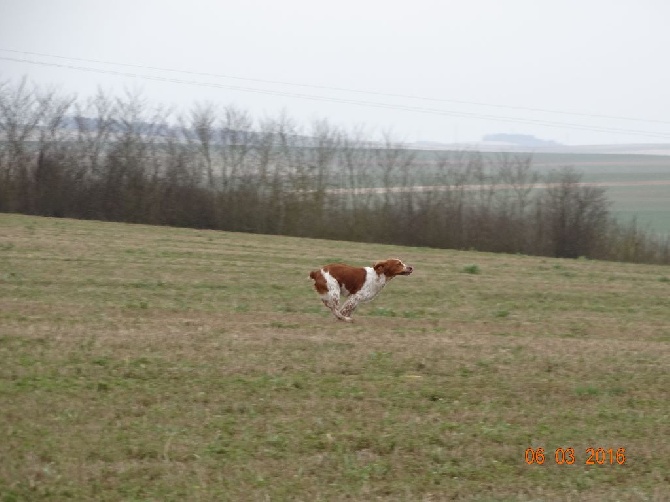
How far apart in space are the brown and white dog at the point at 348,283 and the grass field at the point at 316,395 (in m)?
0.29

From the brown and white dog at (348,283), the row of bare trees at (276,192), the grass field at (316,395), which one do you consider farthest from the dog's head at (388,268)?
the row of bare trees at (276,192)

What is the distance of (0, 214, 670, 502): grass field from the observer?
734 cm

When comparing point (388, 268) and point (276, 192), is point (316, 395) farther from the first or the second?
point (276, 192)

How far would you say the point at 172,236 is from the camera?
3475 cm

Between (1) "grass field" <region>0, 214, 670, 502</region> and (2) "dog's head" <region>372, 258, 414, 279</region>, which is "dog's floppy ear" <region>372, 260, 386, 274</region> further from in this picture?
(1) "grass field" <region>0, 214, 670, 502</region>

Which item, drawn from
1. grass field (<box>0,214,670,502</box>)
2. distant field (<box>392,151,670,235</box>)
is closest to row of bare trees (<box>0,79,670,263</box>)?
distant field (<box>392,151,670,235</box>)

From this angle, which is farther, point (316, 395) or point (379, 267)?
point (379, 267)

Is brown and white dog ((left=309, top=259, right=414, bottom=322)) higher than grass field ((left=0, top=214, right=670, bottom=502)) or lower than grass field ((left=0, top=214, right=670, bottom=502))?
higher
